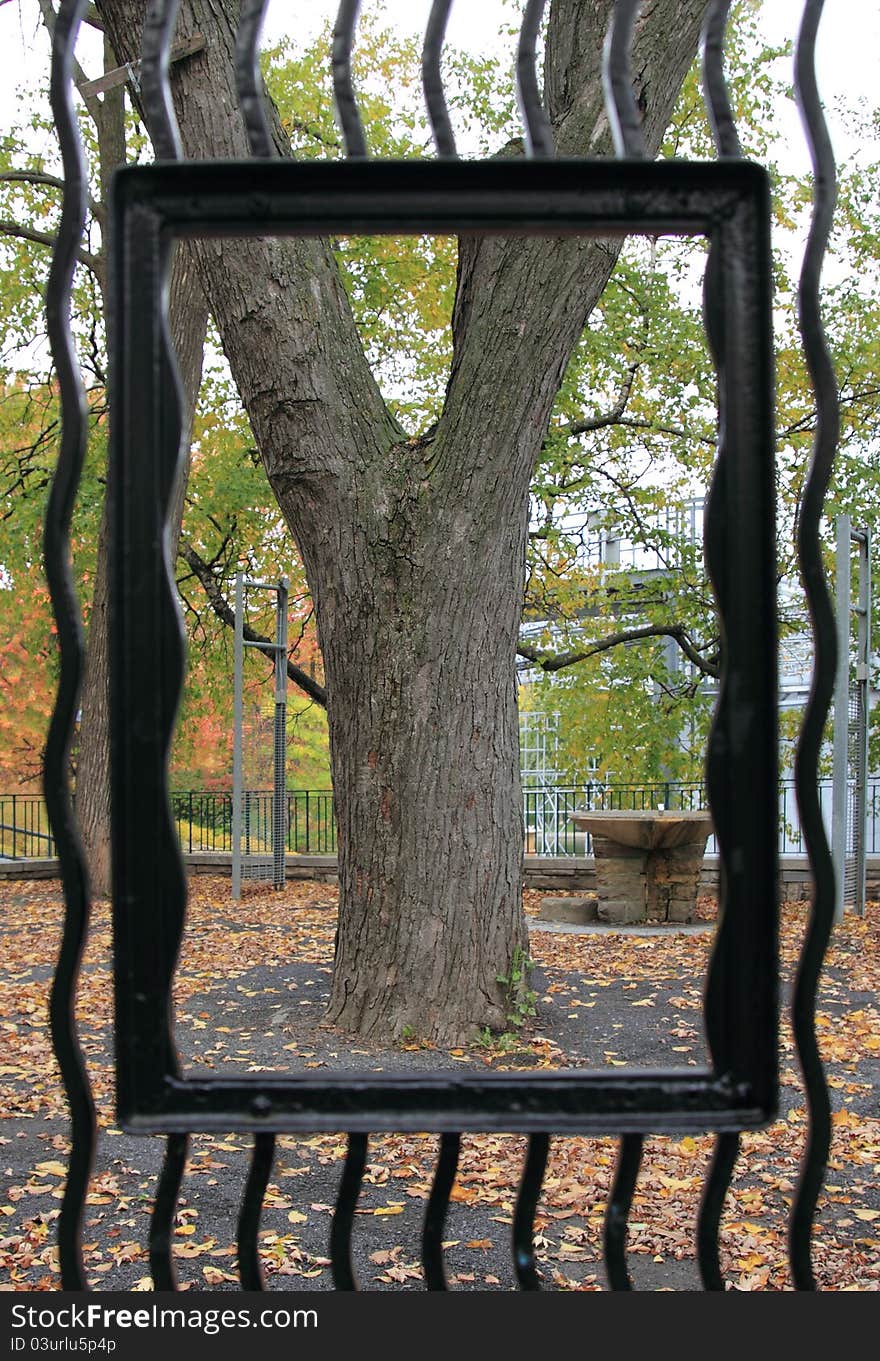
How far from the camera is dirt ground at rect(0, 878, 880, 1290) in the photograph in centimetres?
343

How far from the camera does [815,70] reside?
4.89 feet

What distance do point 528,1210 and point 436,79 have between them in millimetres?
1463

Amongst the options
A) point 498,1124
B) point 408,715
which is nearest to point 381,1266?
point 498,1124

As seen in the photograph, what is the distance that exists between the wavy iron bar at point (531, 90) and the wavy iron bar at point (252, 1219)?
1.29m

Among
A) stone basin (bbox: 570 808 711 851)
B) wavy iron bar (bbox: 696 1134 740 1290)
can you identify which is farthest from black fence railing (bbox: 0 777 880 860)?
wavy iron bar (bbox: 696 1134 740 1290)

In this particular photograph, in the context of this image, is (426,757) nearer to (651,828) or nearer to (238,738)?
(651,828)

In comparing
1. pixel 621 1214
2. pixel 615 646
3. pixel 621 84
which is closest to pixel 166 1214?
pixel 621 1214

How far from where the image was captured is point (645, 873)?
10.9 metres

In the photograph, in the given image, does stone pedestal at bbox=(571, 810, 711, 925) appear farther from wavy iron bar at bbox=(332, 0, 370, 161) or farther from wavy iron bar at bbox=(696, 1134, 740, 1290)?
wavy iron bar at bbox=(332, 0, 370, 161)

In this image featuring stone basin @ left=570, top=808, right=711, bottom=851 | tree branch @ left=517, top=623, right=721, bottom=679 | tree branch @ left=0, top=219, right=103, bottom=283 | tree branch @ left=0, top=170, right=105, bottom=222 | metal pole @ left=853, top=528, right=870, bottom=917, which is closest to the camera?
stone basin @ left=570, top=808, right=711, bottom=851

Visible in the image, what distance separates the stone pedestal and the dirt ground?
2.71m

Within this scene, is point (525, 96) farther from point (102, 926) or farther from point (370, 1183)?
point (102, 926)

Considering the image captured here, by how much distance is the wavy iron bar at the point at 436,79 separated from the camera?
1478mm

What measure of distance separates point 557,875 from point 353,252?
307 inches
